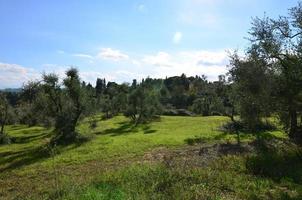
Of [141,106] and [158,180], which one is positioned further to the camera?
[141,106]

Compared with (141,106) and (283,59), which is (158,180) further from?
(141,106)

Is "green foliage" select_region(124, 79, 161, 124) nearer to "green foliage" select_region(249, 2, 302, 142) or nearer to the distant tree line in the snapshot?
the distant tree line

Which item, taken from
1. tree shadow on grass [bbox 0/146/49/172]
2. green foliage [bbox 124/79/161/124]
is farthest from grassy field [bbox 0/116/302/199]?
green foliage [bbox 124/79/161/124]

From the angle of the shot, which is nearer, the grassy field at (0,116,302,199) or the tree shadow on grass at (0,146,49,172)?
the grassy field at (0,116,302,199)

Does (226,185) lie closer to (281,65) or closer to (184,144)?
(281,65)

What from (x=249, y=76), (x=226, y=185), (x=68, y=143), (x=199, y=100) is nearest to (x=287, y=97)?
(x=249, y=76)

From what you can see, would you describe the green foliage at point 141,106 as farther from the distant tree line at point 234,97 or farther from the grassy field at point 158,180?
the grassy field at point 158,180

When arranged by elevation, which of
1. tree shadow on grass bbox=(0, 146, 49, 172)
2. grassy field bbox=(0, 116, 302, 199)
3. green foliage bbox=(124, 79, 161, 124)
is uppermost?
green foliage bbox=(124, 79, 161, 124)

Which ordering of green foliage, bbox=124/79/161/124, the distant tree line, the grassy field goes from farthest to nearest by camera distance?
green foliage, bbox=124/79/161/124, the distant tree line, the grassy field

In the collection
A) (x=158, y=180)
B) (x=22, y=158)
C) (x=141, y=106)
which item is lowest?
(x=22, y=158)

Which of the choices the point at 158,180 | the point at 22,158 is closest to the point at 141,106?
the point at 22,158

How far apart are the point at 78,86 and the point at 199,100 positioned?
5757cm

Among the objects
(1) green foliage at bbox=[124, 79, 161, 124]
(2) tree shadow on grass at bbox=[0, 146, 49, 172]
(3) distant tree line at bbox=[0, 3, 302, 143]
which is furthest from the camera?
(1) green foliage at bbox=[124, 79, 161, 124]

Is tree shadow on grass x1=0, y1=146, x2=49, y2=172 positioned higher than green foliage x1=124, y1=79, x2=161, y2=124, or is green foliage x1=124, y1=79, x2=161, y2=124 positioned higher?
green foliage x1=124, y1=79, x2=161, y2=124
